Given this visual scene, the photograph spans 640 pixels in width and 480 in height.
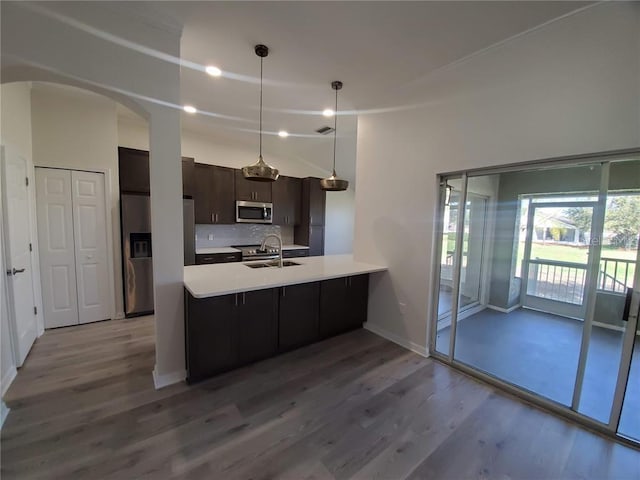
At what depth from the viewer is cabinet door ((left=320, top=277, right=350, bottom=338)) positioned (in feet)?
9.98

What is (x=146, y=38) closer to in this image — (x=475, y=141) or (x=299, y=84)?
(x=299, y=84)

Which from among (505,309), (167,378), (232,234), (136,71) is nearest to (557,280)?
(505,309)

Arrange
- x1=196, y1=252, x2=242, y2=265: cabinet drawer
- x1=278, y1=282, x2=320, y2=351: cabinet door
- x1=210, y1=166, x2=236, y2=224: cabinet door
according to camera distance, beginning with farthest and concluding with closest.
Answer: x1=210, y1=166, x2=236, y2=224: cabinet door → x1=196, y1=252, x2=242, y2=265: cabinet drawer → x1=278, y1=282, x2=320, y2=351: cabinet door

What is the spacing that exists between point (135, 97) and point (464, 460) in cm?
342

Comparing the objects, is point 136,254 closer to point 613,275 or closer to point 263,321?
point 263,321

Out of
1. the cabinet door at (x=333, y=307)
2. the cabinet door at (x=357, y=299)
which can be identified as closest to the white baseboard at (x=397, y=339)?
the cabinet door at (x=357, y=299)

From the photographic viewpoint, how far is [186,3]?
6.07ft

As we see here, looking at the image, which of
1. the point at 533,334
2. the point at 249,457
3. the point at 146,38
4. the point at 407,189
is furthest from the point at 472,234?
the point at 146,38

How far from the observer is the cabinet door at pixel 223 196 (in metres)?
4.59

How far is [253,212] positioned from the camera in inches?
197

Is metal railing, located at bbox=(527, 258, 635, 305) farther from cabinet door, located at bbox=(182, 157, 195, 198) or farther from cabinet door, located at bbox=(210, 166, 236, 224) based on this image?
cabinet door, located at bbox=(182, 157, 195, 198)

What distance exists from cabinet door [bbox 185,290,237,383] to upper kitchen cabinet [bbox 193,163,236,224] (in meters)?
2.56

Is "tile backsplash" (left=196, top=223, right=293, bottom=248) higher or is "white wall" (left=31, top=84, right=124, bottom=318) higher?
"white wall" (left=31, top=84, right=124, bottom=318)

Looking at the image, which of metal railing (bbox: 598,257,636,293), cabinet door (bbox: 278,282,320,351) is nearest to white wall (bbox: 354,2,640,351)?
metal railing (bbox: 598,257,636,293)
